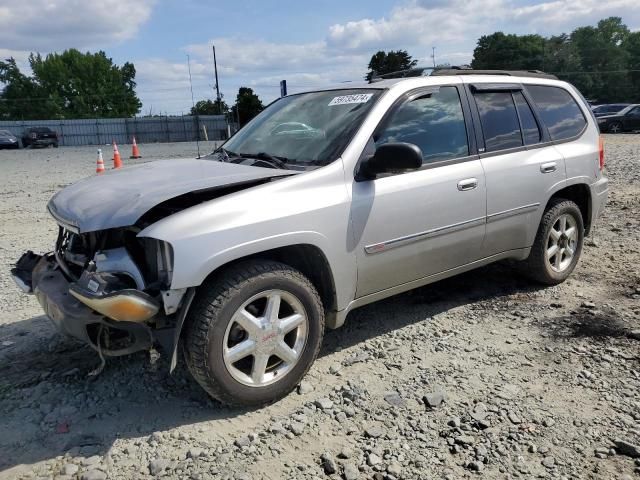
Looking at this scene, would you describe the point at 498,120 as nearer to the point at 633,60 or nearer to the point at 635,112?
the point at 635,112

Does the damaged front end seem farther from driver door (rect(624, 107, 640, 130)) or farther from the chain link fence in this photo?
the chain link fence

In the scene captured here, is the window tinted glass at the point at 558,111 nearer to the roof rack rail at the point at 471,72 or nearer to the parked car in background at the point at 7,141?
the roof rack rail at the point at 471,72

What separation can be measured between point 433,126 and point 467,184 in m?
0.48

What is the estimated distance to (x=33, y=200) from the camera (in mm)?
10195

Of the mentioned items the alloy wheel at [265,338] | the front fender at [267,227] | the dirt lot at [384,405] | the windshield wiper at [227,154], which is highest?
the windshield wiper at [227,154]

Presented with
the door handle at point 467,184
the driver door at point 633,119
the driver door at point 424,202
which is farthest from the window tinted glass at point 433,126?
the driver door at point 633,119

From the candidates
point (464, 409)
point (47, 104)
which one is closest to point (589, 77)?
point (47, 104)

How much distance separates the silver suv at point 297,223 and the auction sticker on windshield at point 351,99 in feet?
0.05

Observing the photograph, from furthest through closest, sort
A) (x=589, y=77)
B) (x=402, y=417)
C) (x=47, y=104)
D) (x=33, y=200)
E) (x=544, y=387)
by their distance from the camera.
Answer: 1. (x=47, y=104)
2. (x=589, y=77)
3. (x=33, y=200)
4. (x=544, y=387)
5. (x=402, y=417)

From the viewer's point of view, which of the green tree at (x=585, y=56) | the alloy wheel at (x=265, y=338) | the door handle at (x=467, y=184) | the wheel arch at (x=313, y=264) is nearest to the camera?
the alloy wheel at (x=265, y=338)

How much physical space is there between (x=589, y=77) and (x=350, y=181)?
7135cm

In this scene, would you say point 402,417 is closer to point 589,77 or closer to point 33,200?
point 33,200

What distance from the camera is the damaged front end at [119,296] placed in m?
2.75

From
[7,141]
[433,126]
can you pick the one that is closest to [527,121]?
[433,126]
